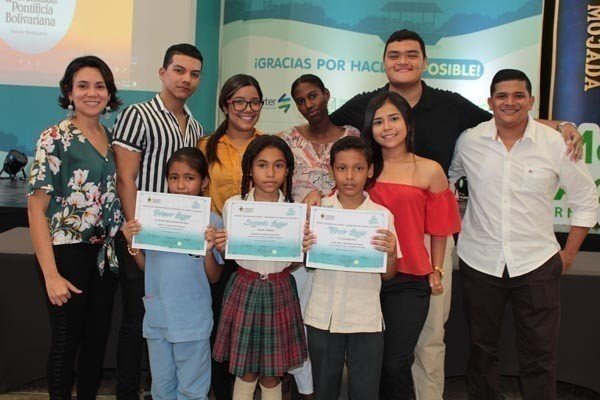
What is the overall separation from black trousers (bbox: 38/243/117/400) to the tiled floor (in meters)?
0.87

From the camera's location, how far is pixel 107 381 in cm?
341

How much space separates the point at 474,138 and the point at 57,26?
498 centimetres

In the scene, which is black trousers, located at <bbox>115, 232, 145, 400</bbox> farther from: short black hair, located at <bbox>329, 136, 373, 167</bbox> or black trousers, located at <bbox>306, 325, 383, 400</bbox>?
short black hair, located at <bbox>329, 136, 373, 167</bbox>

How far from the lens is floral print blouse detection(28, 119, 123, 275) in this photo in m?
2.25

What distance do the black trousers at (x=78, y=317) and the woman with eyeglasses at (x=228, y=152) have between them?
19.1 inches

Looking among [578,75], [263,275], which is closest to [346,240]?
[263,275]

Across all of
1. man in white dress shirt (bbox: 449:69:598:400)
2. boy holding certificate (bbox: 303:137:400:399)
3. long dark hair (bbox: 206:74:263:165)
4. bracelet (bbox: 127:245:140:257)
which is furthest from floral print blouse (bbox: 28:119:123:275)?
man in white dress shirt (bbox: 449:69:598:400)

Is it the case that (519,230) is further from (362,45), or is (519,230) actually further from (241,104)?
(362,45)

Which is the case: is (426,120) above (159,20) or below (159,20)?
below

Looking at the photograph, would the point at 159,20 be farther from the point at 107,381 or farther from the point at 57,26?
the point at 107,381

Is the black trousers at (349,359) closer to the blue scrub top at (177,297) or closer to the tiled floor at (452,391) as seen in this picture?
the blue scrub top at (177,297)

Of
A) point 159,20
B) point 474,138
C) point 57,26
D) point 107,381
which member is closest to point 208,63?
point 159,20

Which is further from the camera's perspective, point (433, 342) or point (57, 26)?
point (57, 26)

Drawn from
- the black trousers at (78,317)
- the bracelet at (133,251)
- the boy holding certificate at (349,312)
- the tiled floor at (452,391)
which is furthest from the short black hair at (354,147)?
the tiled floor at (452,391)
